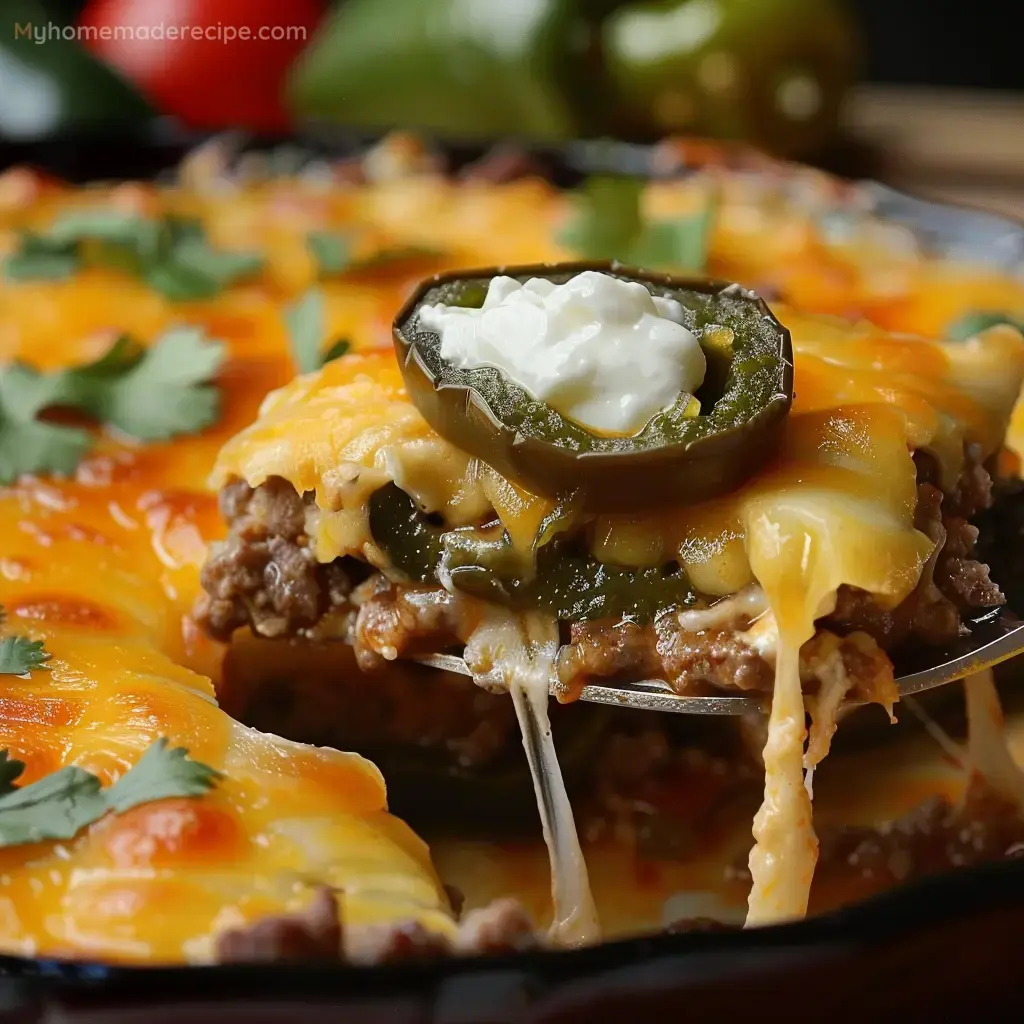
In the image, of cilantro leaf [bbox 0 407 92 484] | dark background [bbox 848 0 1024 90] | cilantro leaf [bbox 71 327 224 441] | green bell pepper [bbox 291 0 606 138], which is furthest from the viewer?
dark background [bbox 848 0 1024 90]

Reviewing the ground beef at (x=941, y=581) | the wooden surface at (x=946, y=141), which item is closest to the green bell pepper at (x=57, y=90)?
the wooden surface at (x=946, y=141)

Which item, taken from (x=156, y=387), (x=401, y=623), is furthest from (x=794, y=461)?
(x=156, y=387)

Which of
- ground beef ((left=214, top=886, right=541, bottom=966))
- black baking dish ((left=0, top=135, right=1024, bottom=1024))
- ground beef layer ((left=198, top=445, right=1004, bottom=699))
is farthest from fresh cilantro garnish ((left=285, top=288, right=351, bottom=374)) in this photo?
black baking dish ((left=0, top=135, right=1024, bottom=1024))

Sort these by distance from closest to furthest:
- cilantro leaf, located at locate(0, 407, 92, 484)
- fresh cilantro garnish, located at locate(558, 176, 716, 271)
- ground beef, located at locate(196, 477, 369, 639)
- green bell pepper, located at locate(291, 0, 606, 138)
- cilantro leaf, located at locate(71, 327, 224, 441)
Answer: ground beef, located at locate(196, 477, 369, 639) → cilantro leaf, located at locate(0, 407, 92, 484) → cilantro leaf, located at locate(71, 327, 224, 441) → fresh cilantro garnish, located at locate(558, 176, 716, 271) → green bell pepper, located at locate(291, 0, 606, 138)

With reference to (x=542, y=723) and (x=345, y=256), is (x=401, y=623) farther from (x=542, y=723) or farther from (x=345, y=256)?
(x=345, y=256)

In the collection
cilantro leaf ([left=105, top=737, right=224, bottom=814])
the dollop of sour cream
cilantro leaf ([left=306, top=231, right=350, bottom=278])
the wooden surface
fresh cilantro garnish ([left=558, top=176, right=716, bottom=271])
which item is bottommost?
the wooden surface

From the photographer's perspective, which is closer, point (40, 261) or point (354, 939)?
point (354, 939)

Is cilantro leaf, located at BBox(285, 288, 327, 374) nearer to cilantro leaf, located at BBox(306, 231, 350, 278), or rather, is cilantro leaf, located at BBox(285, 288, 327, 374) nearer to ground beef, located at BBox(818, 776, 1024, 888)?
cilantro leaf, located at BBox(306, 231, 350, 278)
